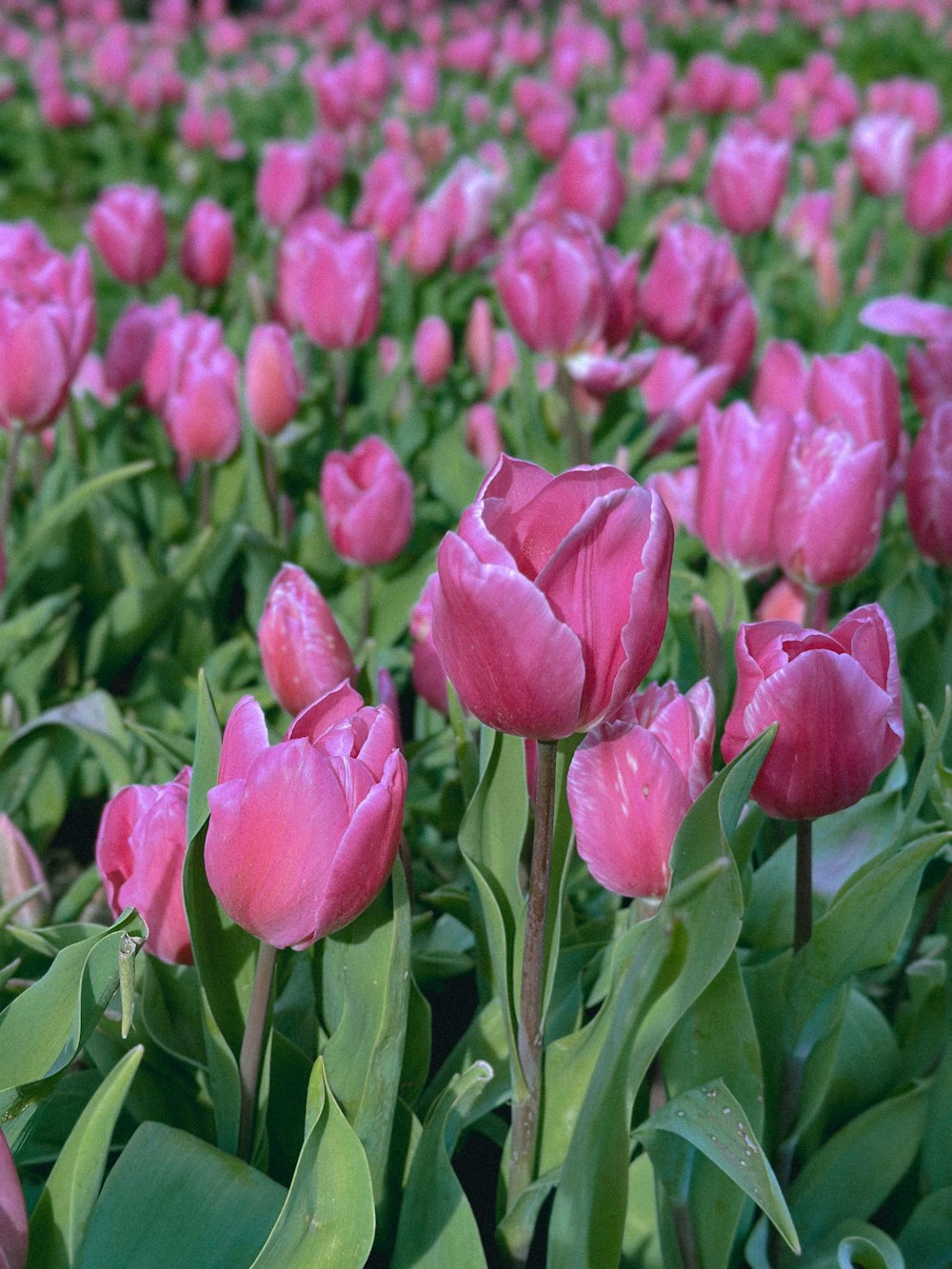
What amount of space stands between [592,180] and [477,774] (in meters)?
1.43

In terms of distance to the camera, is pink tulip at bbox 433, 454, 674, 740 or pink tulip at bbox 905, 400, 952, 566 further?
pink tulip at bbox 905, 400, 952, 566

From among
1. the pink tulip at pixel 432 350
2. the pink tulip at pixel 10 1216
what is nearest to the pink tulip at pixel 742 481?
the pink tulip at pixel 10 1216

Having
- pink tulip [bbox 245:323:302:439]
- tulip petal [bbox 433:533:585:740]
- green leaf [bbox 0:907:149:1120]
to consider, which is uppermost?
tulip petal [bbox 433:533:585:740]

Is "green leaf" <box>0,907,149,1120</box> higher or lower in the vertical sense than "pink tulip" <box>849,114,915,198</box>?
higher

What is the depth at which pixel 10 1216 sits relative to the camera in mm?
544

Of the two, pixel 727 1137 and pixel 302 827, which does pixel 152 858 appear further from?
pixel 727 1137

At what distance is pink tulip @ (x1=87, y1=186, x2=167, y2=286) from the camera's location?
179 cm

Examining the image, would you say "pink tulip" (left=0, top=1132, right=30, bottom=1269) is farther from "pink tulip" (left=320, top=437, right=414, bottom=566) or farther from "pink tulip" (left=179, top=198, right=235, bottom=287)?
"pink tulip" (left=179, top=198, right=235, bottom=287)

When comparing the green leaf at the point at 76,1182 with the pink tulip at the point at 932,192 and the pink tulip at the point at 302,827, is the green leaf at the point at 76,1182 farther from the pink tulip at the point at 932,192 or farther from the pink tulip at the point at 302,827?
the pink tulip at the point at 932,192

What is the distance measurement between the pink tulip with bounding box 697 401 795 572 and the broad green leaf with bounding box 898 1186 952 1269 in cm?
50

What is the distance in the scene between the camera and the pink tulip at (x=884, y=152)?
261 centimetres

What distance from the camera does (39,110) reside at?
4.63 metres

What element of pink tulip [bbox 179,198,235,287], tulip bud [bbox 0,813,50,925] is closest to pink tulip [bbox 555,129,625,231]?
pink tulip [bbox 179,198,235,287]

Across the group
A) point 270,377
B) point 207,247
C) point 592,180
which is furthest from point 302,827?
point 592,180
